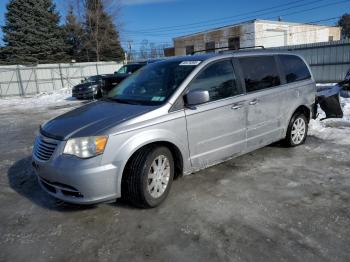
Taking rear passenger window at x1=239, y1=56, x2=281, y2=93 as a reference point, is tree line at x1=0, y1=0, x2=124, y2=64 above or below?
above

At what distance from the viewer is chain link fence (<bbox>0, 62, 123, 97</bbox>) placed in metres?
26.1

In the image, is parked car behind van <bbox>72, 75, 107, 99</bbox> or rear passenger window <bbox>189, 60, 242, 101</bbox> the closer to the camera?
rear passenger window <bbox>189, 60, 242, 101</bbox>

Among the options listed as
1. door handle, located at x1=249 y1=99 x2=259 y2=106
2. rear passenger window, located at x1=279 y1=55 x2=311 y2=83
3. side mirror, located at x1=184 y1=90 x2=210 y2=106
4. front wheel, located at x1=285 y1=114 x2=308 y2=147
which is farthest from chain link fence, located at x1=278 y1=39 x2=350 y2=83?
side mirror, located at x1=184 y1=90 x2=210 y2=106

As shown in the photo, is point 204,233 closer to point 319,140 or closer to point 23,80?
point 319,140

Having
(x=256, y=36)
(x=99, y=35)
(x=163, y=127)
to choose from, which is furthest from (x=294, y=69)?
(x=99, y=35)

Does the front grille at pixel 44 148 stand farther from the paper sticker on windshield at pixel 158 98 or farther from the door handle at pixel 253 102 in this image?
the door handle at pixel 253 102

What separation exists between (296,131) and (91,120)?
3790mm

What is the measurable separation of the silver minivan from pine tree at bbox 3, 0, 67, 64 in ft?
115

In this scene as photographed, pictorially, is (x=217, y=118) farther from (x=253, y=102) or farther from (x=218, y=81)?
(x=253, y=102)

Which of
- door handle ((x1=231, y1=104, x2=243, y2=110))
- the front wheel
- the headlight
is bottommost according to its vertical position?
the front wheel

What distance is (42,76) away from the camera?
2786cm

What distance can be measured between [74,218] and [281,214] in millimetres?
2300

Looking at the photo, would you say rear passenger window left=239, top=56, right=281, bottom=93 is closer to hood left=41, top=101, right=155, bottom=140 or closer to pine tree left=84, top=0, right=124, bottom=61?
hood left=41, top=101, right=155, bottom=140

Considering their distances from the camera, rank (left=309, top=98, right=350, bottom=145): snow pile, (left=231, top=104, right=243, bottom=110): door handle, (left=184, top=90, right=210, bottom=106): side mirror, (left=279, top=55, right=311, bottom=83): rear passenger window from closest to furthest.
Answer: (left=184, top=90, right=210, bottom=106): side mirror
(left=231, top=104, right=243, bottom=110): door handle
(left=279, top=55, right=311, bottom=83): rear passenger window
(left=309, top=98, right=350, bottom=145): snow pile
